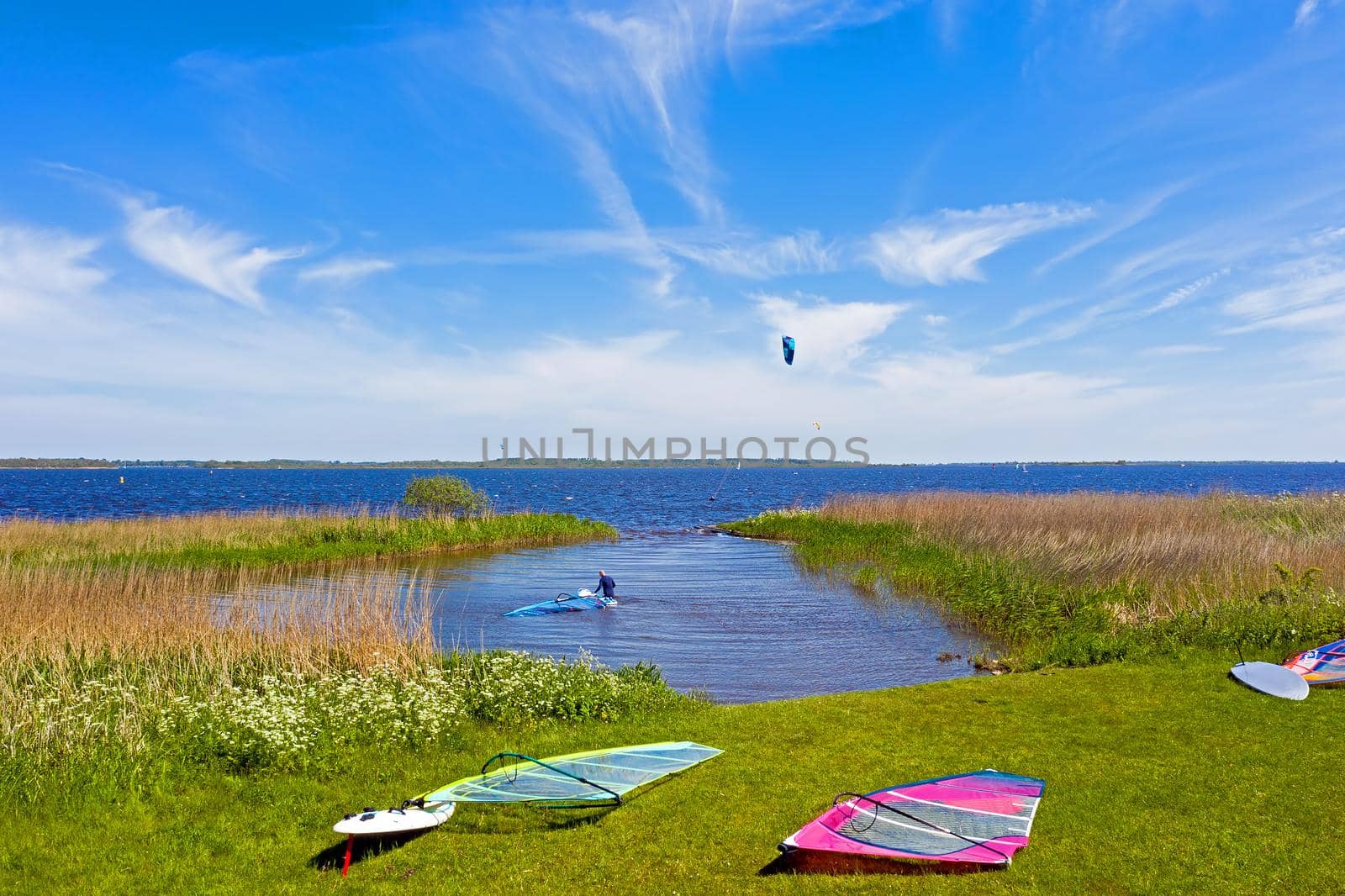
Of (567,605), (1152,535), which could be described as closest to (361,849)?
(567,605)

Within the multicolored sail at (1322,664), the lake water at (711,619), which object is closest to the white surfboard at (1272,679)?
the multicolored sail at (1322,664)

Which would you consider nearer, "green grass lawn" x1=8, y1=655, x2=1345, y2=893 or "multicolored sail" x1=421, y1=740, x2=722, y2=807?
"green grass lawn" x1=8, y1=655, x2=1345, y2=893

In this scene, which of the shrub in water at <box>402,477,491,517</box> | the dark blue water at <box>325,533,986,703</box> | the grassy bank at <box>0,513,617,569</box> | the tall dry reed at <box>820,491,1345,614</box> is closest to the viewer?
the dark blue water at <box>325,533,986,703</box>

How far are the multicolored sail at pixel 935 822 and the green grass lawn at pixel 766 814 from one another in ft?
0.60

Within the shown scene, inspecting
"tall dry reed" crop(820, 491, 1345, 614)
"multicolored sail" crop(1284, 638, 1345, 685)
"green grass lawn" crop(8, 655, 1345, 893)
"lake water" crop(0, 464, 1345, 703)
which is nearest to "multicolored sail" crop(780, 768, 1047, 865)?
"green grass lawn" crop(8, 655, 1345, 893)

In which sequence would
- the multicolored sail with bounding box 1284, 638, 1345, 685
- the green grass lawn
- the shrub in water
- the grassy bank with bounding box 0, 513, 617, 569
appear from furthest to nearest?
the shrub in water < the grassy bank with bounding box 0, 513, 617, 569 < the multicolored sail with bounding box 1284, 638, 1345, 685 < the green grass lawn

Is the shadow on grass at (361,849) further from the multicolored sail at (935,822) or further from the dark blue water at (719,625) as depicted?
the dark blue water at (719,625)

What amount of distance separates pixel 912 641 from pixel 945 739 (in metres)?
7.76

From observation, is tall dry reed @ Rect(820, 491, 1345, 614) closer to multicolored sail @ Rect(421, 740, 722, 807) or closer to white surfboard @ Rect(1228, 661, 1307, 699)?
white surfboard @ Rect(1228, 661, 1307, 699)

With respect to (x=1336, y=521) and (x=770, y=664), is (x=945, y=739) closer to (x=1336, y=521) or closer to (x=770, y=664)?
(x=770, y=664)

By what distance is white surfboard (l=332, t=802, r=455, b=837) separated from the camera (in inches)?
258

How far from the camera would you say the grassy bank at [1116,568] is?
13.8m

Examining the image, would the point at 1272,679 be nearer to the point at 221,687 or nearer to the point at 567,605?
the point at 221,687

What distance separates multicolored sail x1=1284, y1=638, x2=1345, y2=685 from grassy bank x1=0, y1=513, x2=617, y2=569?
25.8 meters
